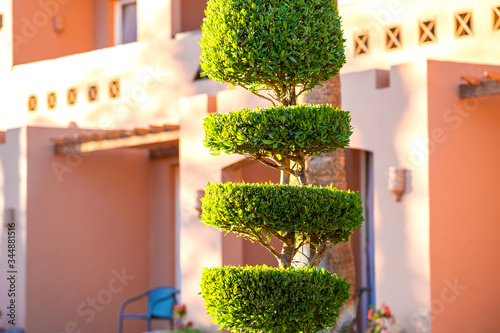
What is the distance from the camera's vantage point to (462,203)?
8.28 meters

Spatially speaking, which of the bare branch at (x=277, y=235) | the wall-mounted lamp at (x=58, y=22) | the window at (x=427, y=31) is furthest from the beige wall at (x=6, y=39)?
the bare branch at (x=277, y=235)

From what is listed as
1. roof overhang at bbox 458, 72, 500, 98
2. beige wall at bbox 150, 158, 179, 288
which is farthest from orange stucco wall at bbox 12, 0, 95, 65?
roof overhang at bbox 458, 72, 500, 98

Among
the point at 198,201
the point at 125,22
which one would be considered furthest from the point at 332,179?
the point at 125,22

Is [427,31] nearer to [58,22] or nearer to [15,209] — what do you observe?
[15,209]

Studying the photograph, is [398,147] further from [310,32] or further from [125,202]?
[125,202]

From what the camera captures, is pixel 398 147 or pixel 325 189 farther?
pixel 398 147

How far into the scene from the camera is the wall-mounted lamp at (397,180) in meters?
8.27

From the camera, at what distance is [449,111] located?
8.20 metres

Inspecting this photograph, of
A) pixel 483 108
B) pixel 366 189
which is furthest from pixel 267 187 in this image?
pixel 366 189

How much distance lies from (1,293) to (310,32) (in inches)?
309

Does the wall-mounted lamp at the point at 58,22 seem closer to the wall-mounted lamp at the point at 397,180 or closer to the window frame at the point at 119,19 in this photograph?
the window frame at the point at 119,19

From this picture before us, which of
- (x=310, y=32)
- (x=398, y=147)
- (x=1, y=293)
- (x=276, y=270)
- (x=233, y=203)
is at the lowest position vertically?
(x=1, y=293)

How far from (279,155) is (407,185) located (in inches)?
108

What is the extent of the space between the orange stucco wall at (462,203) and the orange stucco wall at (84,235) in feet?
18.6
